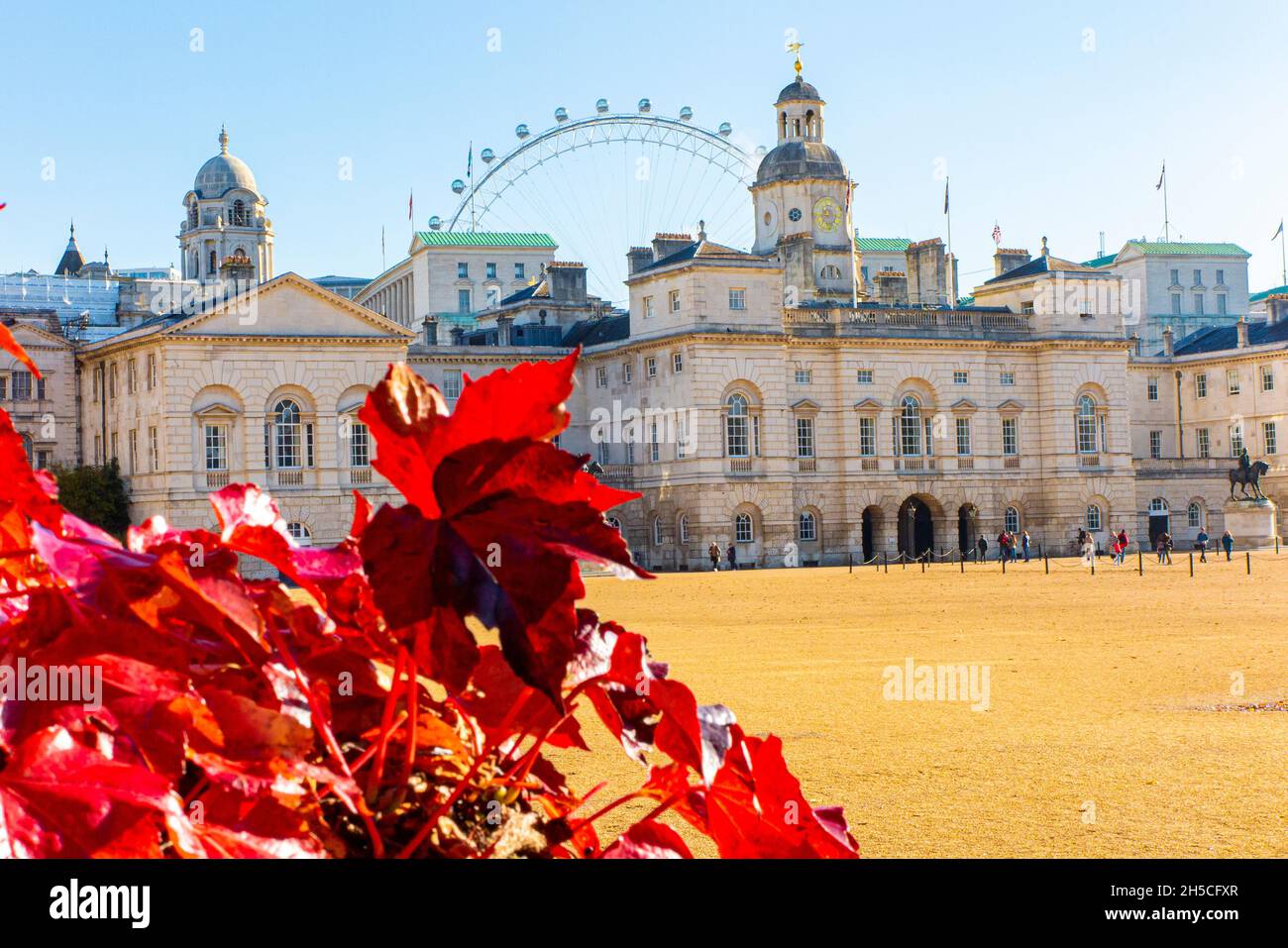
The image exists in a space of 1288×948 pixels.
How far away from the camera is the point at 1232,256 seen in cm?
11750

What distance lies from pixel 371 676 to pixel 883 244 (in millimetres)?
123791

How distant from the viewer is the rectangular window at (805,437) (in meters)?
67.2

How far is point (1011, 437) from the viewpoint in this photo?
7144 cm

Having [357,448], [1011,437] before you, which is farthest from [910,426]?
[357,448]

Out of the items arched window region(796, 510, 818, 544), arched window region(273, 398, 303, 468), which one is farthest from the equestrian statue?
arched window region(273, 398, 303, 468)

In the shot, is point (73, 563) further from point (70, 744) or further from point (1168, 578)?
point (1168, 578)

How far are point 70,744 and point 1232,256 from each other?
410 feet

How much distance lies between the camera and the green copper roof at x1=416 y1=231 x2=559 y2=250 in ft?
327

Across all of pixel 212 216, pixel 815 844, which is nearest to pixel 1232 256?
pixel 212 216

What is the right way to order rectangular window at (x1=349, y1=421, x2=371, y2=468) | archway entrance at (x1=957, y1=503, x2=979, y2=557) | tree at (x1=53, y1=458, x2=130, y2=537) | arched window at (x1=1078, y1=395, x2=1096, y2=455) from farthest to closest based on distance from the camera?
arched window at (x1=1078, y1=395, x2=1096, y2=455) → archway entrance at (x1=957, y1=503, x2=979, y2=557) → rectangular window at (x1=349, y1=421, x2=371, y2=468) → tree at (x1=53, y1=458, x2=130, y2=537)

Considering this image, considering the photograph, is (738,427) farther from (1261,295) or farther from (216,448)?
(1261,295)

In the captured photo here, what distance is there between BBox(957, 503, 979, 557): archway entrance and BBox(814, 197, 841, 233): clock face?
58.7 ft

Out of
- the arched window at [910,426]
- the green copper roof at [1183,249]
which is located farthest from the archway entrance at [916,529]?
the green copper roof at [1183,249]

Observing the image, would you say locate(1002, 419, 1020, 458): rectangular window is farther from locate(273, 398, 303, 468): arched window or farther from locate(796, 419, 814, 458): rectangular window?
locate(273, 398, 303, 468): arched window
